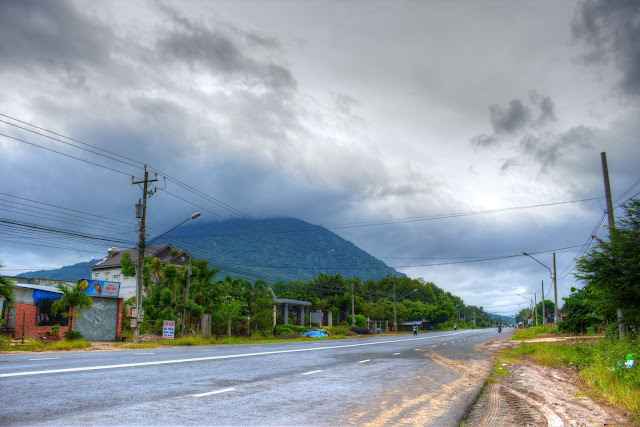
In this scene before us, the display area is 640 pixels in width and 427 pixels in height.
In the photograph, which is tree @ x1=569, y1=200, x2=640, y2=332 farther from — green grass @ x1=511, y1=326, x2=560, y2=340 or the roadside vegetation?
green grass @ x1=511, y1=326, x2=560, y2=340

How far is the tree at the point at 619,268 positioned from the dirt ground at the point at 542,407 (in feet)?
15.8

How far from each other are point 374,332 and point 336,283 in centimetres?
1814

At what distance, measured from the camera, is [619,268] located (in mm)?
15914

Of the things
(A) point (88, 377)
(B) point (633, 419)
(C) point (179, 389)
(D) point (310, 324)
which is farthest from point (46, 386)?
(D) point (310, 324)

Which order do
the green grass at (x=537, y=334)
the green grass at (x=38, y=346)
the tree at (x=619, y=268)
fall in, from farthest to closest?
the green grass at (x=537, y=334), the green grass at (x=38, y=346), the tree at (x=619, y=268)

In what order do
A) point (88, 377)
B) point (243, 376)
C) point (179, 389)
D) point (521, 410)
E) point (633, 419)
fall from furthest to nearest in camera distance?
1. point (243, 376)
2. point (88, 377)
3. point (179, 389)
4. point (521, 410)
5. point (633, 419)

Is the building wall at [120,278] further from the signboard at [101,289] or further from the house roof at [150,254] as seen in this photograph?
the signboard at [101,289]

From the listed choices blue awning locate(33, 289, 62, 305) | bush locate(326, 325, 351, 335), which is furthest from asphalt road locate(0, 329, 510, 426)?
bush locate(326, 325, 351, 335)

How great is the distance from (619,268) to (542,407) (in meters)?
9.76

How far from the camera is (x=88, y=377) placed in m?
10.2

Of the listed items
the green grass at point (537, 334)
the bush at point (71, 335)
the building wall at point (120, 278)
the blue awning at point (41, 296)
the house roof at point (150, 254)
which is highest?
the house roof at point (150, 254)

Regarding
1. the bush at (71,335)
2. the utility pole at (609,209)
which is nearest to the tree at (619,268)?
the utility pole at (609,209)

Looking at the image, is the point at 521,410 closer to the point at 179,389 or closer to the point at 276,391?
the point at 276,391

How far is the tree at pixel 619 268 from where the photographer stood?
15477 mm
